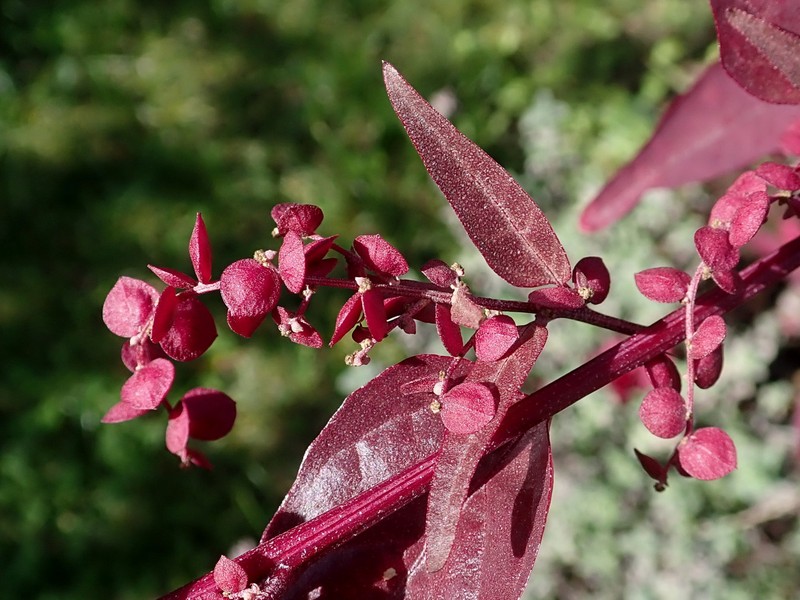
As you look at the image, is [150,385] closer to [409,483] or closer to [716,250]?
[409,483]

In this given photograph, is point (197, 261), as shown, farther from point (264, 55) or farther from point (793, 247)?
point (264, 55)

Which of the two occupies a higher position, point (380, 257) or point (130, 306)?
point (380, 257)

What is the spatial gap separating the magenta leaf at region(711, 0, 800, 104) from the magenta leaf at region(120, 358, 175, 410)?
42 cm

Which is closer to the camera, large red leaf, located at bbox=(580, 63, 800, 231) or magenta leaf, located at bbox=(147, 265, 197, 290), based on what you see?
magenta leaf, located at bbox=(147, 265, 197, 290)

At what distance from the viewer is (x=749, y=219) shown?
1.76ft

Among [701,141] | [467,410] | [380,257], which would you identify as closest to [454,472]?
[467,410]

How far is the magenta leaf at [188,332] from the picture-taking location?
523mm

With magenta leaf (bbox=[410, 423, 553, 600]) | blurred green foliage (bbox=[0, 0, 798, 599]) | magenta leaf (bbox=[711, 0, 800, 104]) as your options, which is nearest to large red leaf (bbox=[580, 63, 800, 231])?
magenta leaf (bbox=[711, 0, 800, 104])

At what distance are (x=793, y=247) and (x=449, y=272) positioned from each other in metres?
0.26

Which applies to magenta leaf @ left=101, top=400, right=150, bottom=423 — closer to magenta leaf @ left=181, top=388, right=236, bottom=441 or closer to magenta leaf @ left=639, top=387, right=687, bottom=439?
magenta leaf @ left=181, top=388, right=236, bottom=441

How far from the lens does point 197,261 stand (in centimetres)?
53

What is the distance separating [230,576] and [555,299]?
0.83 feet

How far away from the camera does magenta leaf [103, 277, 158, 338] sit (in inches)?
21.4

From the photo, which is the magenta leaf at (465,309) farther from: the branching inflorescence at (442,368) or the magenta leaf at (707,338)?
the magenta leaf at (707,338)
